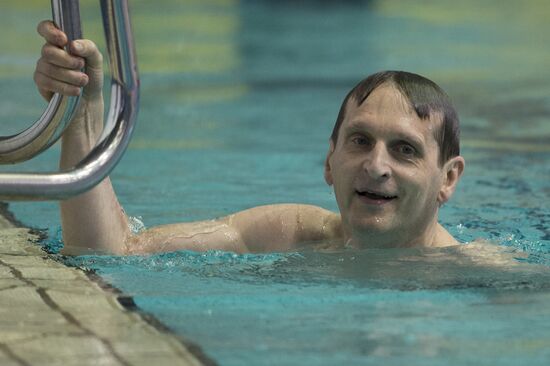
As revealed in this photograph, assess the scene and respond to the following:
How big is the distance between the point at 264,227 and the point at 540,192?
81.6 inches

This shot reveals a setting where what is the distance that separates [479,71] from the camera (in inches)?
415

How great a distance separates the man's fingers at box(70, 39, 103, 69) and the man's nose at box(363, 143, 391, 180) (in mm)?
867

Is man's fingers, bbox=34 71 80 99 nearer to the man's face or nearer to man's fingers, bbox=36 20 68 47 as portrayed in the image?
man's fingers, bbox=36 20 68 47

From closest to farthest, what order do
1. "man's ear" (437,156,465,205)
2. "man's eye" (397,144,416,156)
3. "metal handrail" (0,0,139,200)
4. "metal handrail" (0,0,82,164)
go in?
"metal handrail" (0,0,139,200)
"metal handrail" (0,0,82,164)
"man's eye" (397,144,416,156)
"man's ear" (437,156,465,205)

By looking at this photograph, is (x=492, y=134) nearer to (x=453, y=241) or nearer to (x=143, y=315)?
(x=453, y=241)

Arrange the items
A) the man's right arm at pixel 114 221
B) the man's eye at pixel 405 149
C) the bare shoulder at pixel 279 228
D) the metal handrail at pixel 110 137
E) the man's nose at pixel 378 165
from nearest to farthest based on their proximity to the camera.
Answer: the metal handrail at pixel 110 137 → the man's right arm at pixel 114 221 → the man's nose at pixel 378 165 → the man's eye at pixel 405 149 → the bare shoulder at pixel 279 228

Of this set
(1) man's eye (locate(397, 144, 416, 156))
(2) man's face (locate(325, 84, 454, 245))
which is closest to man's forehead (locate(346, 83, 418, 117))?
(2) man's face (locate(325, 84, 454, 245))

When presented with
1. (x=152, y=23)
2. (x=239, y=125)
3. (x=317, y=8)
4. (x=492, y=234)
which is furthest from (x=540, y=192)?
(x=317, y=8)

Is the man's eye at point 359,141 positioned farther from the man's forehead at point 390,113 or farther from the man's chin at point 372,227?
the man's chin at point 372,227

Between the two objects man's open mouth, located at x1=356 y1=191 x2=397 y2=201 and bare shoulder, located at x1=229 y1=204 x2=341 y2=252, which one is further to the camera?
bare shoulder, located at x1=229 y1=204 x2=341 y2=252

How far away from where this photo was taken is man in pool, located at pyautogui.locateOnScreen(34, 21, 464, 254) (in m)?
3.60

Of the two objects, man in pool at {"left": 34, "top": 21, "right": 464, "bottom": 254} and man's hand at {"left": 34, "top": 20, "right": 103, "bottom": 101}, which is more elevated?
man's hand at {"left": 34, "top": 20, "right": 103, "bottom": 101}

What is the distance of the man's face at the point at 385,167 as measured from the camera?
11.8 feet

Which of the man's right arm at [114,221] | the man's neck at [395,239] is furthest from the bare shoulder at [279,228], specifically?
the man's neck at [395,239]
